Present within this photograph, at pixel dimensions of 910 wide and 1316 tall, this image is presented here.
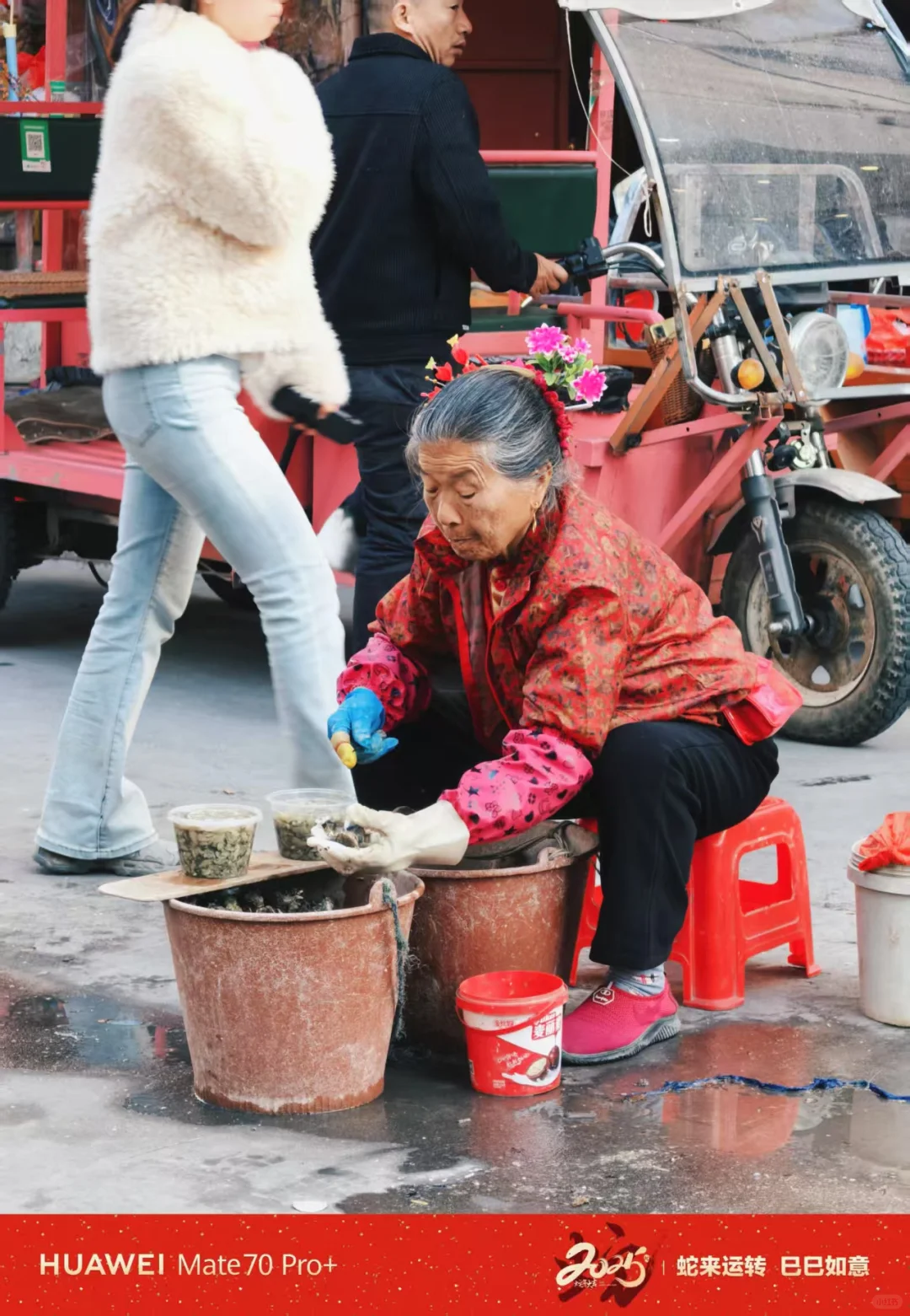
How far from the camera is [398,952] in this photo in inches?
121

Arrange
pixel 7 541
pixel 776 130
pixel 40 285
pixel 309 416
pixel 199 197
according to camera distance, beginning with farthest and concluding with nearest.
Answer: pixel 7 541
pixel 40 285
pixel 776 130
pixel 309 416
pixel 199 197

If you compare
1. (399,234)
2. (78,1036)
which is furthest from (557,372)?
(399,234)

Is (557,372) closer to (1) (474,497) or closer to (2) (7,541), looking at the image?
(1) (474,497)

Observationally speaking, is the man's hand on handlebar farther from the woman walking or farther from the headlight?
the woman walking

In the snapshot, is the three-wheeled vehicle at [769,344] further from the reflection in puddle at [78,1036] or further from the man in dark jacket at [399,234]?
the reflection in puddle at [78,1036]

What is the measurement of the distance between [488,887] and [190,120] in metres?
1.64

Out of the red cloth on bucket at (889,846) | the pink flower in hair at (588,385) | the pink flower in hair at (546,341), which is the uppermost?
the pink flower in hair at (546,341)

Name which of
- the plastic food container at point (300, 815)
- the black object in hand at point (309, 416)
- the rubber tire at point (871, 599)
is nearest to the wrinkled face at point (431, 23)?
the black object in hand at point (309, 416)

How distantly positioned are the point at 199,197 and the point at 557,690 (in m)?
1.37

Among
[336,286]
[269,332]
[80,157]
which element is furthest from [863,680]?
[80,157]

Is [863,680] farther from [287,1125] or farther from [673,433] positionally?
[287,1125]

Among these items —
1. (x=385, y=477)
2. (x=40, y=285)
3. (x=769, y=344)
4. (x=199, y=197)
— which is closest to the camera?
(x=199, y=197)

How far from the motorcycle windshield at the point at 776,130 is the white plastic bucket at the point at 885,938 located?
233cm

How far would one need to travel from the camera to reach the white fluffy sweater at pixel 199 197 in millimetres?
3822
